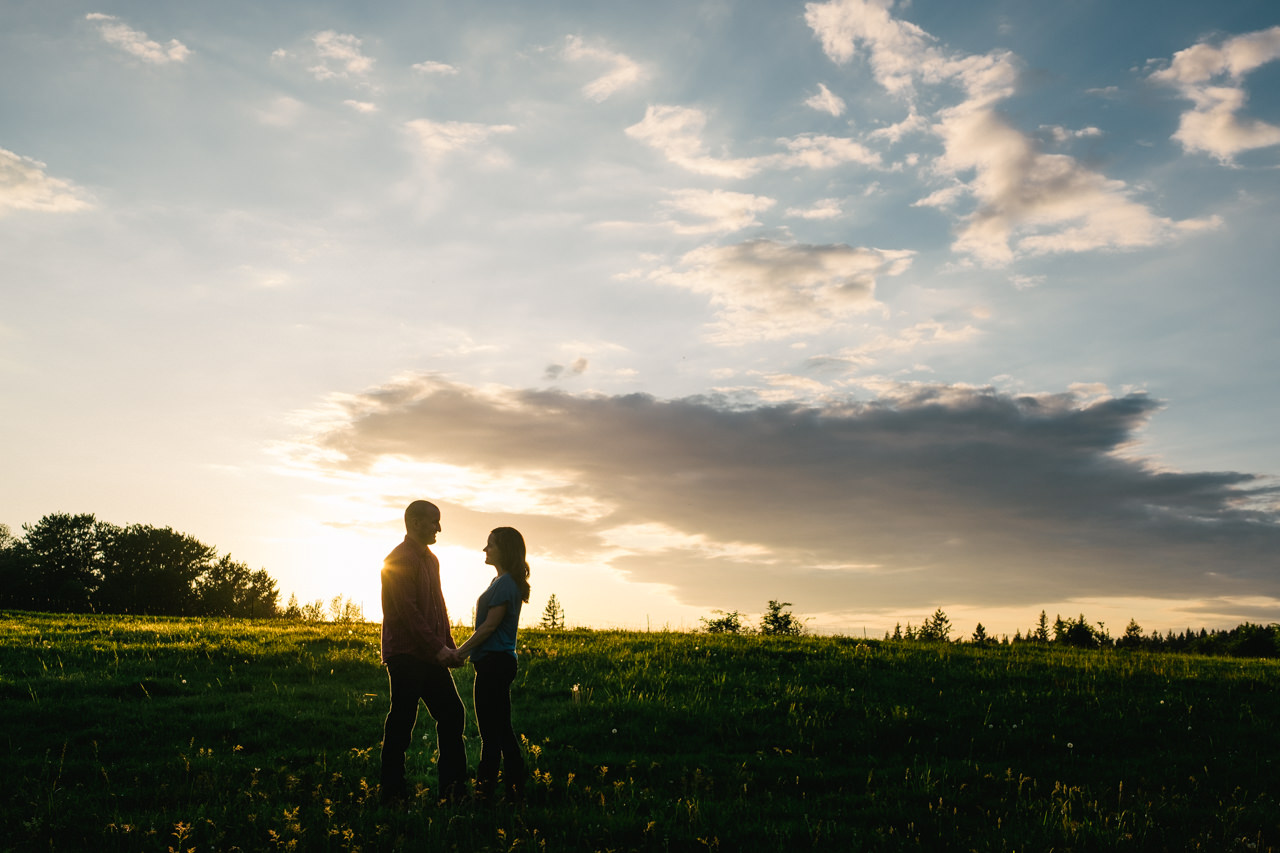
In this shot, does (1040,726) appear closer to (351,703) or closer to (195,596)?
(351,703)

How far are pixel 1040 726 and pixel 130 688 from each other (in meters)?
16.8

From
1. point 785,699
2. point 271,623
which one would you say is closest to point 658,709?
point 785,699

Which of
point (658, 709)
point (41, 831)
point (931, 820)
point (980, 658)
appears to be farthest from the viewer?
point (980, 658)

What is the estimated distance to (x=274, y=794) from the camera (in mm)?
9211

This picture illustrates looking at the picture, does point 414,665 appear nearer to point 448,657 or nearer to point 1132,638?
point 448,657

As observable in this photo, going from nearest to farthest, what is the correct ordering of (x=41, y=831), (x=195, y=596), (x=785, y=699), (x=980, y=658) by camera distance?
(x=41, y=831) < (x=785, y=699) < (x=980, y=658) < (x=195, y=596)

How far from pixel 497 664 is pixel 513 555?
1.17m

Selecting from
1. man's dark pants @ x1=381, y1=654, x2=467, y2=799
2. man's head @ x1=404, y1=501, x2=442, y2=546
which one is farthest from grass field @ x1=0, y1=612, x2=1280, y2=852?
man's head @ x1=404, y1=501, x2=442, y2=546

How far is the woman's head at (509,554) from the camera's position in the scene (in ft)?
28.5

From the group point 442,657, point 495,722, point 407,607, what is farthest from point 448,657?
point 495,722

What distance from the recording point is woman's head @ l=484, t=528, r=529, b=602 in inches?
342

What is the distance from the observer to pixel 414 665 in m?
8.34

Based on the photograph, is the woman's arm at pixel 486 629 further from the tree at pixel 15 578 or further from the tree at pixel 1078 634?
the tree at pixel 15 578

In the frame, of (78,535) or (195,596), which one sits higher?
(78,535)
